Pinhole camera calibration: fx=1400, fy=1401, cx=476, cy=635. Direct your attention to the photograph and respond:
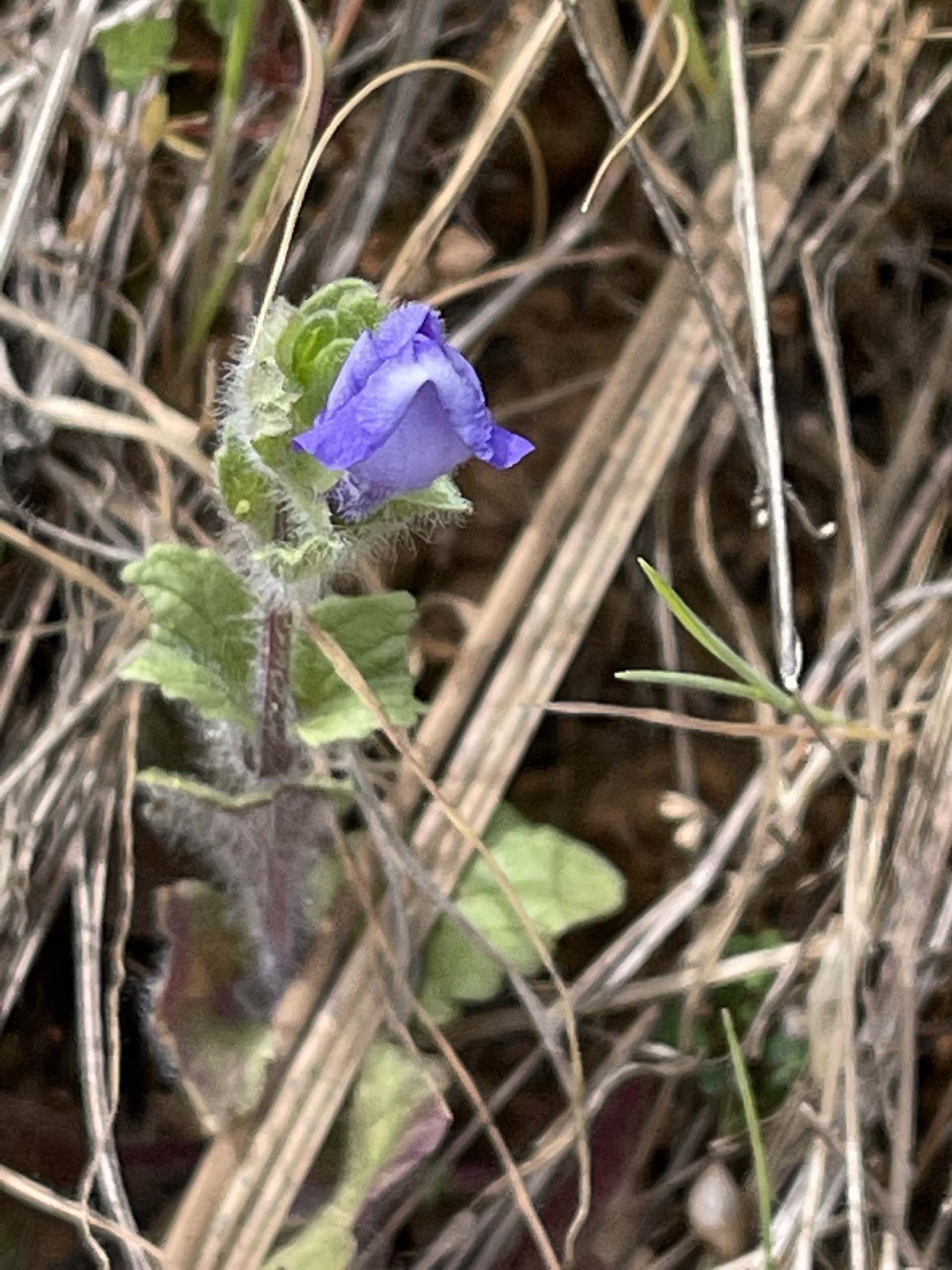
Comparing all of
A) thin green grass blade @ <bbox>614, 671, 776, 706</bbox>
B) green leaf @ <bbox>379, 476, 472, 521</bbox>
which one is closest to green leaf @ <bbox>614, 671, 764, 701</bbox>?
thin green grass blade @ <bbox>614, 671, 776, 706</bbox>

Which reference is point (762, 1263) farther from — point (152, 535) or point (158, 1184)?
point (152, 535)

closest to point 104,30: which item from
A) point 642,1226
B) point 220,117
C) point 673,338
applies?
point 220,117

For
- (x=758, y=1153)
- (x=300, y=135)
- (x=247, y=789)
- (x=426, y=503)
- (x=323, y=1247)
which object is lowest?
(x=323, y=1247)

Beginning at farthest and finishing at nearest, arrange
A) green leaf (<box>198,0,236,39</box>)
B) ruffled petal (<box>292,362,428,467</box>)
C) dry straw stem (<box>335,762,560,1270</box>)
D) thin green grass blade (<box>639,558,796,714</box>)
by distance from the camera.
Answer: green leaf (<box>198,0,236,39</box>)
dry straw stem (<box>335,762,560,1270</box>)
thin green grass blade (<box>639,558,796,714</box>)
ruffled petal (<box>292,362,428,467</box>)

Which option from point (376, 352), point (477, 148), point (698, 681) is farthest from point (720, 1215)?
point (477, 148)

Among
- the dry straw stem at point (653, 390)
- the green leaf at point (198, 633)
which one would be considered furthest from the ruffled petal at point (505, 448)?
the dry straw stem at point (653, 390)

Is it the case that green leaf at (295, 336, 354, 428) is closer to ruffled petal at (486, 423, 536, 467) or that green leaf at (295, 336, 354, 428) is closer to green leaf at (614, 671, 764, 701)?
ruffled petal at (486, 423, 536, 467)

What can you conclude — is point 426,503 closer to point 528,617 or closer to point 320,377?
point 320,377
